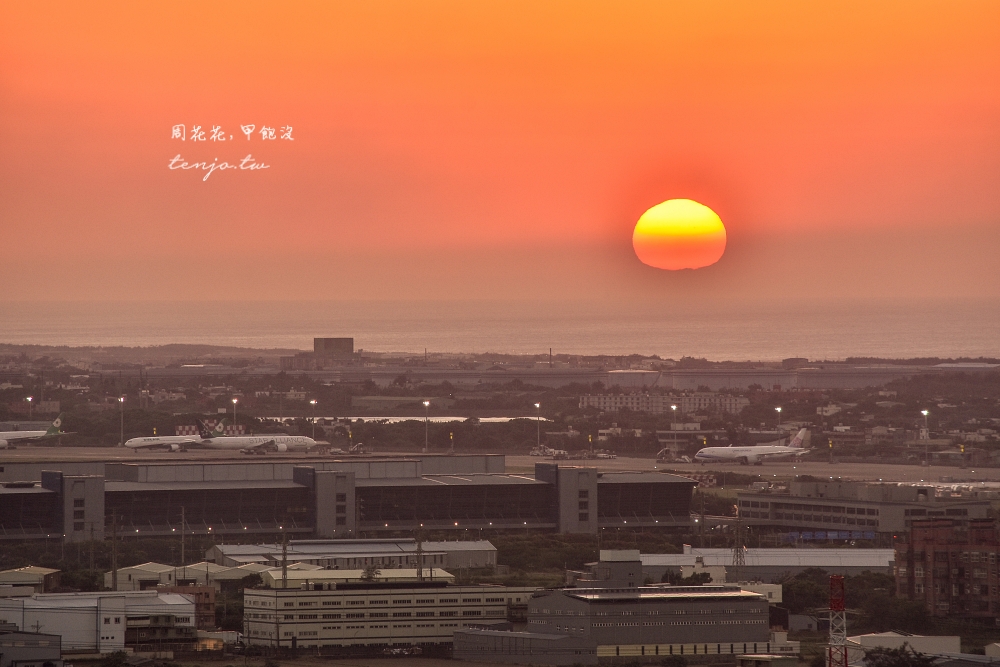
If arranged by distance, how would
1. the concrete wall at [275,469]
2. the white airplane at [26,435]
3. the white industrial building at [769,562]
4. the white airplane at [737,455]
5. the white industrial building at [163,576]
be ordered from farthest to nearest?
the white airplane at [26,435] → the white airplane at [737,455] → the concrete wall at [275,469] → the white industrial building at [769,562] → the white industrial building at [163,576]

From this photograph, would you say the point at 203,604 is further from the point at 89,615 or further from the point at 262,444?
the point at 262,444

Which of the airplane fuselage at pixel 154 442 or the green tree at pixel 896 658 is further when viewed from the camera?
the airplane fuselage at pixel 154 442

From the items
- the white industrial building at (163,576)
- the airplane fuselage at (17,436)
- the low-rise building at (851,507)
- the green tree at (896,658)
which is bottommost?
the green tree at (896,658)

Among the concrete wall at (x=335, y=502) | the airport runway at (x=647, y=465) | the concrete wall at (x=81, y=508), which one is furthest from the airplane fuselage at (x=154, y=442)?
the concrete wall at (x=81, y=508)

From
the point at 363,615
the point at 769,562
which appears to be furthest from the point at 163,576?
the point at 769,562

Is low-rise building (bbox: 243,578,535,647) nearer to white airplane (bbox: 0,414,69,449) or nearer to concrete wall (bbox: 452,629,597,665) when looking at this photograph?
concrete wall (bbox: 452,629,597,665)

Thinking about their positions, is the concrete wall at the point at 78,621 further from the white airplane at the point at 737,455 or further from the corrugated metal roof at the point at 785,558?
the white airplane at the point at 737,455

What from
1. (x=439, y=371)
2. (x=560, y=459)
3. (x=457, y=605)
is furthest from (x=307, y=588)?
(x=439, y=371)
